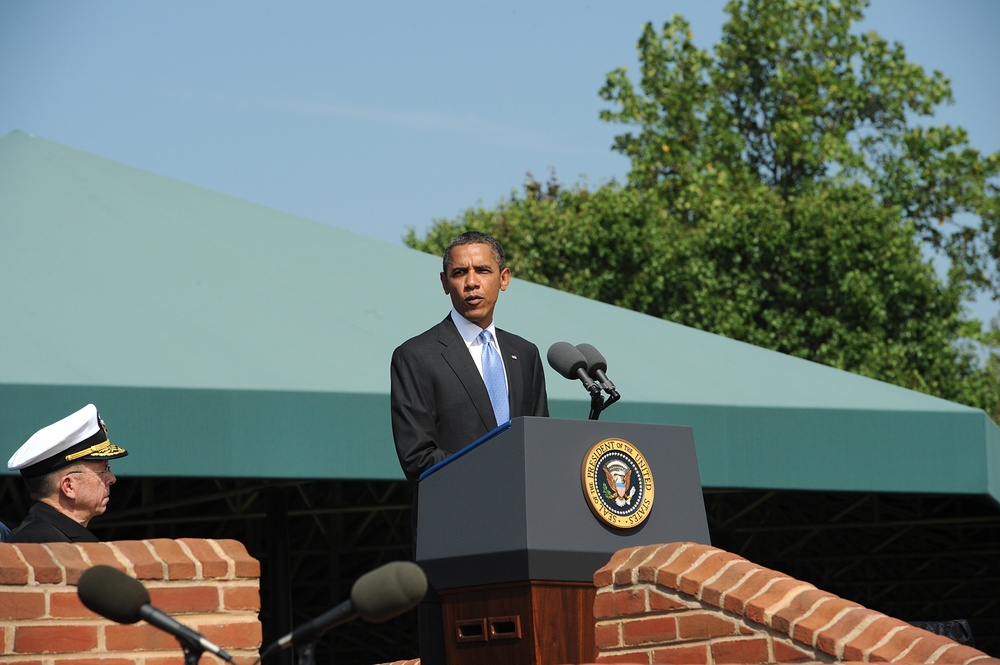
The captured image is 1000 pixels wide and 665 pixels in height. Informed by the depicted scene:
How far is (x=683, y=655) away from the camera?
457 centimetres

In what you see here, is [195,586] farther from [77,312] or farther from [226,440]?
[77,312]

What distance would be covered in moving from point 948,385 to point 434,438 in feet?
84.0

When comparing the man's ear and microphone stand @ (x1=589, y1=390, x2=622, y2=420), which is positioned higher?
microphone stand @ (x1=589, y1=390, x2=622, y2=420)

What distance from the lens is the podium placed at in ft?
13.9

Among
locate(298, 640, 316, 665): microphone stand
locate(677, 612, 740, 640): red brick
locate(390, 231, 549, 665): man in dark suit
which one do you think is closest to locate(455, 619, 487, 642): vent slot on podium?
locate(390, 231, 549, 665): man in dark suit

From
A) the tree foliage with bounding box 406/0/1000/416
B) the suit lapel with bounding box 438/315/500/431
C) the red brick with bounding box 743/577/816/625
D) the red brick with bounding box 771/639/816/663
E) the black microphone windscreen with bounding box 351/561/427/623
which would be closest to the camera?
the black microphone windscreen with bounding box 351/561/427/623

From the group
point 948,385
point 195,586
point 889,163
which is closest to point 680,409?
point 195,586

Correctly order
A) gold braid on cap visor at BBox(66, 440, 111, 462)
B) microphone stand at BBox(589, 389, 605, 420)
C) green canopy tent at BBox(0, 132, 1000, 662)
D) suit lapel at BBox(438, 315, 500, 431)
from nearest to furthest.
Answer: microphone stand at BBox(589, 389, 605, 420), suit lapel at BBox(438, 315, 500, 431), gold braid on cap visor at BBox(66, 440, 111, 462), green canopy tent at BBox(0, 132, 1000, 662)

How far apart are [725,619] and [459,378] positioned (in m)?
1.19

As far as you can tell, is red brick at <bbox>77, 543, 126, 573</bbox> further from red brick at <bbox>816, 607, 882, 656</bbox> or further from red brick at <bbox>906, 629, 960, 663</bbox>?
red brick at <bbox>906, 629, 960, 663</bbox>

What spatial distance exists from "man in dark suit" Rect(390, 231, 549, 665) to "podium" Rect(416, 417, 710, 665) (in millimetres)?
197

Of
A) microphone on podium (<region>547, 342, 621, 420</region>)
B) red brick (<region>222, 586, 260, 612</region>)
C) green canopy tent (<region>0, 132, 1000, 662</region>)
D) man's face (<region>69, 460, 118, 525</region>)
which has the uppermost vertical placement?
green canopy tent (<region>0, 132, 1000, 662</region>)

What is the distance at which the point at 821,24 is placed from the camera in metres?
34.8

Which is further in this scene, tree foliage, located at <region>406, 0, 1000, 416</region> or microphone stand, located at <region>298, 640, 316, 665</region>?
tree foliage, located at <region>406, 0, 1000, 416</region>
